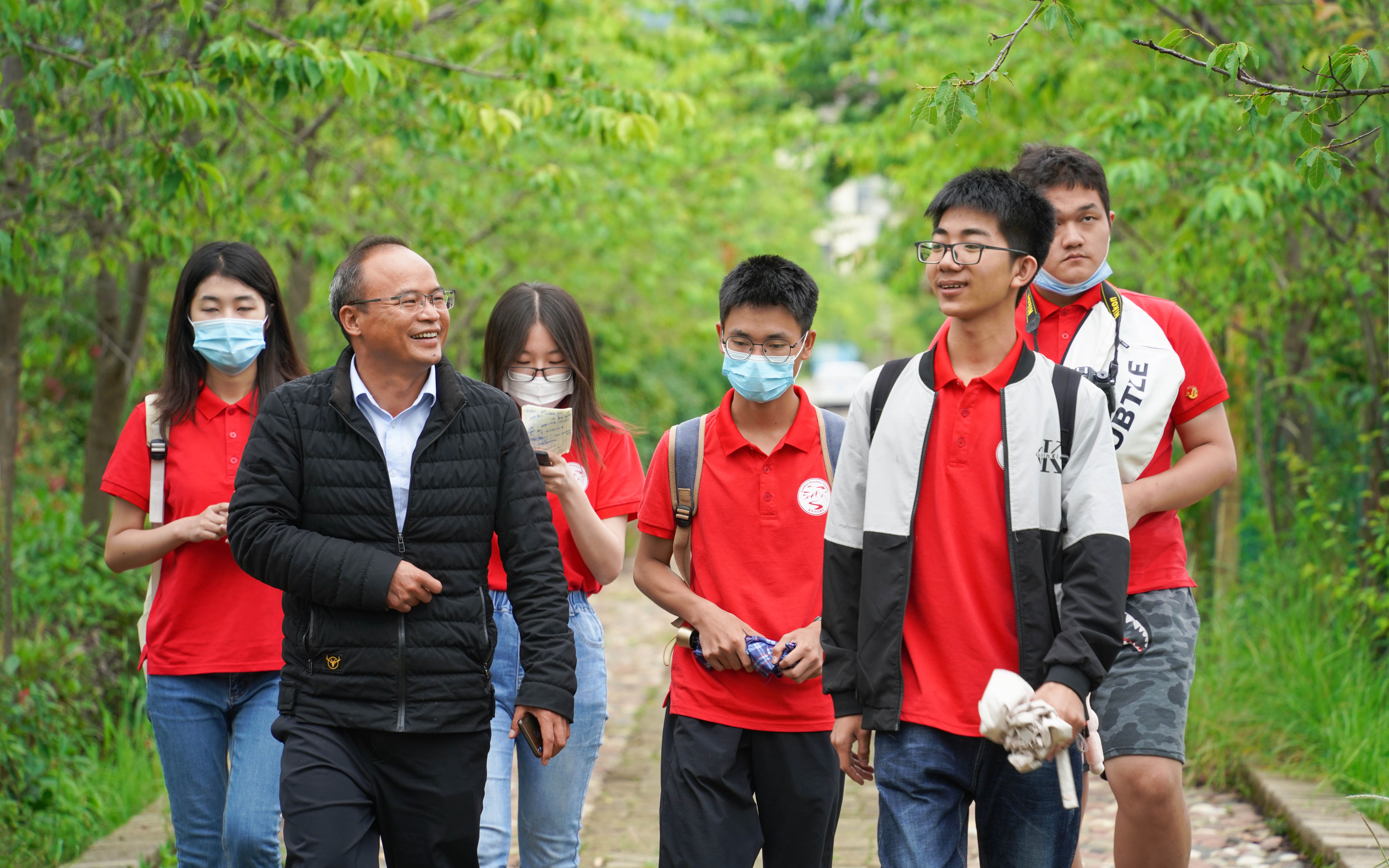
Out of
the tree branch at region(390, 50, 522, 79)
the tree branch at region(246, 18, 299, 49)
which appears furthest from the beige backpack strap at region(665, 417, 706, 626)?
the tree branch at region(390, 50, 522, 79)

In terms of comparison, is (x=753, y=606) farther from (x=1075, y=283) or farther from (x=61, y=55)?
(x=61, y=55)

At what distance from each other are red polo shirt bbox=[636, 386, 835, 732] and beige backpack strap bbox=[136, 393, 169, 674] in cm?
144

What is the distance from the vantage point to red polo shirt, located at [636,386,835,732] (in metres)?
3.74

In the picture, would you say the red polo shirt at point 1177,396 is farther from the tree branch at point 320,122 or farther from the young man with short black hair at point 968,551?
the tree branch at point 320,122

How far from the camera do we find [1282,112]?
6.16m

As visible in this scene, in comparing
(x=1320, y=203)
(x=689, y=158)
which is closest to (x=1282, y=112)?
(x=1320, y=203)

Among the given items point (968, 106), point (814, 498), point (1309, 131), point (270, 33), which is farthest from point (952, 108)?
point (270, 33)

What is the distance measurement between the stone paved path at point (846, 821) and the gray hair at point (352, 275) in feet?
9.75

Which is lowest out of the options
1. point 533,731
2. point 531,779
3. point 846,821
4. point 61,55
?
point 846,821

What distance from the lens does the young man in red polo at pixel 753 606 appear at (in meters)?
3.70

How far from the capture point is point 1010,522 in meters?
2.98

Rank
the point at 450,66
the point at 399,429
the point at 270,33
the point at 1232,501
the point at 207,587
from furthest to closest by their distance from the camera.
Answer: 1. the point at 1232,501
2. the point at 450,66
3. the point at 270,33
4. the point at 207,587
5. the point at 399,429

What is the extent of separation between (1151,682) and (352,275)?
2.36 meters

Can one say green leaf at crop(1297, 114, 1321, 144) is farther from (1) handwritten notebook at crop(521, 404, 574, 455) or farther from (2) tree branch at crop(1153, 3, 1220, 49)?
(2) tree branch at crop(1153, 3, 1220, 49)
